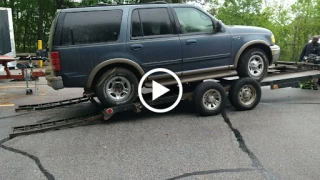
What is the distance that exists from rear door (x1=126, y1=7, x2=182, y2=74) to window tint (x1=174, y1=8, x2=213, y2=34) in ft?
0.76

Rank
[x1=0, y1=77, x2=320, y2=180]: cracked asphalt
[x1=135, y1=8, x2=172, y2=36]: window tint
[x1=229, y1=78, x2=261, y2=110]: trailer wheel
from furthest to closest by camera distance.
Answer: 1. [x1=229, y1=78, x2=261, y2=110]: trailer wheel
2. [x1=135, y1=8, x2=172, y2=36]: window tint
3. [x1=0, y1=77, x2=320, y2=180]: cracked asphalt

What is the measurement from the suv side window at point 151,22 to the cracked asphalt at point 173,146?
67.1 inches

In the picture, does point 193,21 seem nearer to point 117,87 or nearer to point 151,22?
point 151,22

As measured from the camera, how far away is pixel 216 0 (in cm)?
2405

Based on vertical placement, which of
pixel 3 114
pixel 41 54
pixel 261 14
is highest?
pixel 261 14

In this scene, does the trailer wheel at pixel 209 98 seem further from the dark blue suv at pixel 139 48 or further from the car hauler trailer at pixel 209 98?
the dark blue suv at pixel 139 48

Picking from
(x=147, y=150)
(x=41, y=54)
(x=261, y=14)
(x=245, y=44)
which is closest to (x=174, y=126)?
(x=147, y=150)

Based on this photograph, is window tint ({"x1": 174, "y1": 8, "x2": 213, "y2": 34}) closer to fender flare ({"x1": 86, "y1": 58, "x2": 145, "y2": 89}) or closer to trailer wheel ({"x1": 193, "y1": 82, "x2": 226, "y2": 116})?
trailer wheel ({"x1": 193, "y1": 82, "x2": 226, "y2": 116})

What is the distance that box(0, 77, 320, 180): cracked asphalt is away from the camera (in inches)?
162

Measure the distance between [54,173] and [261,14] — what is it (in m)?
20.4

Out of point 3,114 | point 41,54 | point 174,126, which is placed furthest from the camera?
point 41,54

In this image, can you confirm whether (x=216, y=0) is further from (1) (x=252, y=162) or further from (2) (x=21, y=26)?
(1) (x=252, y=162)

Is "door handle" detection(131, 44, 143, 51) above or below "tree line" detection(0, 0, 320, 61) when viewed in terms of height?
Result: below
